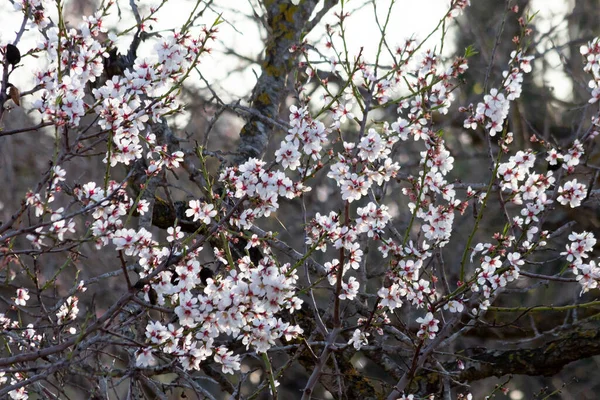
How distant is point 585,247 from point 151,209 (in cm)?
249

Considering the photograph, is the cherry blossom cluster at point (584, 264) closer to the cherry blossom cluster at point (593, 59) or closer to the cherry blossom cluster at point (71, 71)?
the cherry blossom cluster at point (593, 59)

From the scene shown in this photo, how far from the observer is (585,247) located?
334 cm

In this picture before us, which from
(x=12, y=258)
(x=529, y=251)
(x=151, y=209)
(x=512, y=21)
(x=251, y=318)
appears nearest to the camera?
(x=251, y=318)

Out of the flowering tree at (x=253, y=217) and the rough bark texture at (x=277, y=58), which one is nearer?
the flowering tree at (x=253, y=217)

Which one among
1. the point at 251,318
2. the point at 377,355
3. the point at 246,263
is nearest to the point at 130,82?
the point at 246,263

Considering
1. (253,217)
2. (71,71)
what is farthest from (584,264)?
(71,71)

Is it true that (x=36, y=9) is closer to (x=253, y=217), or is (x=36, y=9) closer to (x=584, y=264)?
(x=253, y=217)

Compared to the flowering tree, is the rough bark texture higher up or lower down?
higher up

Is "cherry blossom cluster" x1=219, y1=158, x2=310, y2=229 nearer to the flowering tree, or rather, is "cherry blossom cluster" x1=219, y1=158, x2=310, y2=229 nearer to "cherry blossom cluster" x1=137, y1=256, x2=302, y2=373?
the flowering tree

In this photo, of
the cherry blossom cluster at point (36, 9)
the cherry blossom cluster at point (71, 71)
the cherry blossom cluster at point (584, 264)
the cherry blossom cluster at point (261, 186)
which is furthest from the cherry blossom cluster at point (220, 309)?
the cherry blossom cluster at point (584, 264)

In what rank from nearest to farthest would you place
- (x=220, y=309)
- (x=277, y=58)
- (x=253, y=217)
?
1. (x=220, y=309)
2. (x=253, y=217)
3. (x=277, y=58)

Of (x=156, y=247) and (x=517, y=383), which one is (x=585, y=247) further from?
(x=517, y=383)

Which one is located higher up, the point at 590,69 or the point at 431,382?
the point at 590,69

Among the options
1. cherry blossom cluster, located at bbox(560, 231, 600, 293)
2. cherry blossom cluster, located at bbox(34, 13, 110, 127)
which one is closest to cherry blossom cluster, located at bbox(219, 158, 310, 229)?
cherry blossom cluster, located at bbox(34, 13, 110, 127)
